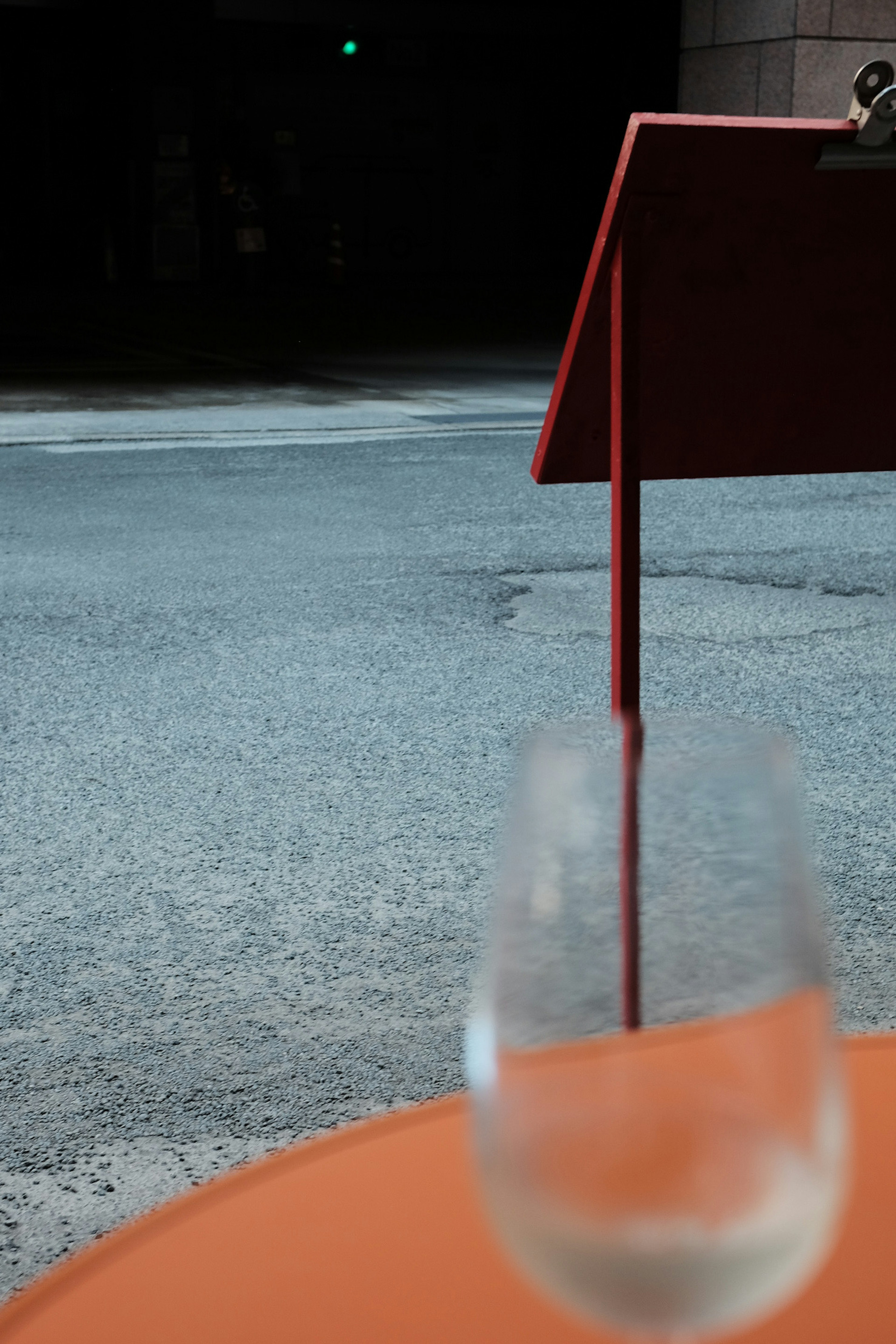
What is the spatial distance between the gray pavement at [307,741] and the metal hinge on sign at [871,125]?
4.46 ft

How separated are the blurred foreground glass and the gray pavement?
1.70 metres

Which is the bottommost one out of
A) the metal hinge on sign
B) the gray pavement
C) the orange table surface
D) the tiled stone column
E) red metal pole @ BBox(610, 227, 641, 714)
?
the gray pavement

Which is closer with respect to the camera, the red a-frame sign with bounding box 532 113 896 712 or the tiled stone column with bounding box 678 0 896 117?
the red a-frame sign with bounding box 532 113 896 712

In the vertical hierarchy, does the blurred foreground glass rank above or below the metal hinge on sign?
below

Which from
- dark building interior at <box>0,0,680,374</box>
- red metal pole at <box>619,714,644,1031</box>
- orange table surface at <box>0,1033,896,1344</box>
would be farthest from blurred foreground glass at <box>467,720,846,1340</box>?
dark building interior at <box>0,0,680,374</box>

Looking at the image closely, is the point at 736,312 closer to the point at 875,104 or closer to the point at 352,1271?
the point at 875,104

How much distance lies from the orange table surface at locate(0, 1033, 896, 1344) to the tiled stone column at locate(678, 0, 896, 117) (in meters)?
10.8

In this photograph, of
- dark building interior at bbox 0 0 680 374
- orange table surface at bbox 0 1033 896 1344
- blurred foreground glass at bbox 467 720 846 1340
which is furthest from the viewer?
dark building interior at bbox 0 0 680 374

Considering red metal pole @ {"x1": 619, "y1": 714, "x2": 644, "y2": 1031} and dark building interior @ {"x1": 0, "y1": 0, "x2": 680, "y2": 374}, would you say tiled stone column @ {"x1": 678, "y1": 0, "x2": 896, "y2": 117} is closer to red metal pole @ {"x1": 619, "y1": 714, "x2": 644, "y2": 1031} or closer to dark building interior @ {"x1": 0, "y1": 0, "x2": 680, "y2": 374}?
dark building interior @ {"x1": 0, "y1": 0, "x2": 680, "y2": 374}

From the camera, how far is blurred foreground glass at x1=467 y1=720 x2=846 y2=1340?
476mm

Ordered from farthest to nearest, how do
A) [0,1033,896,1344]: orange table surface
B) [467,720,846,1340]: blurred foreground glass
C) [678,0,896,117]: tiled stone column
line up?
[678,0,896,117]: tiled stone column
[0,1033,896,1344]: orange table surface
[467,720,846,1340]: blurred foreground glass

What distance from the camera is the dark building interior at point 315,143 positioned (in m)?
24.0

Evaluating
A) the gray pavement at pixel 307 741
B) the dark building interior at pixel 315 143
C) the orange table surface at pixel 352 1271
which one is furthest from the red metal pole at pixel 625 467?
the dark building interior at pixel 315 143

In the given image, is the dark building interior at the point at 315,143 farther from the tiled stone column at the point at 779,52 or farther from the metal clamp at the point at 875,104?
the metal clamp at the point at 875,104
